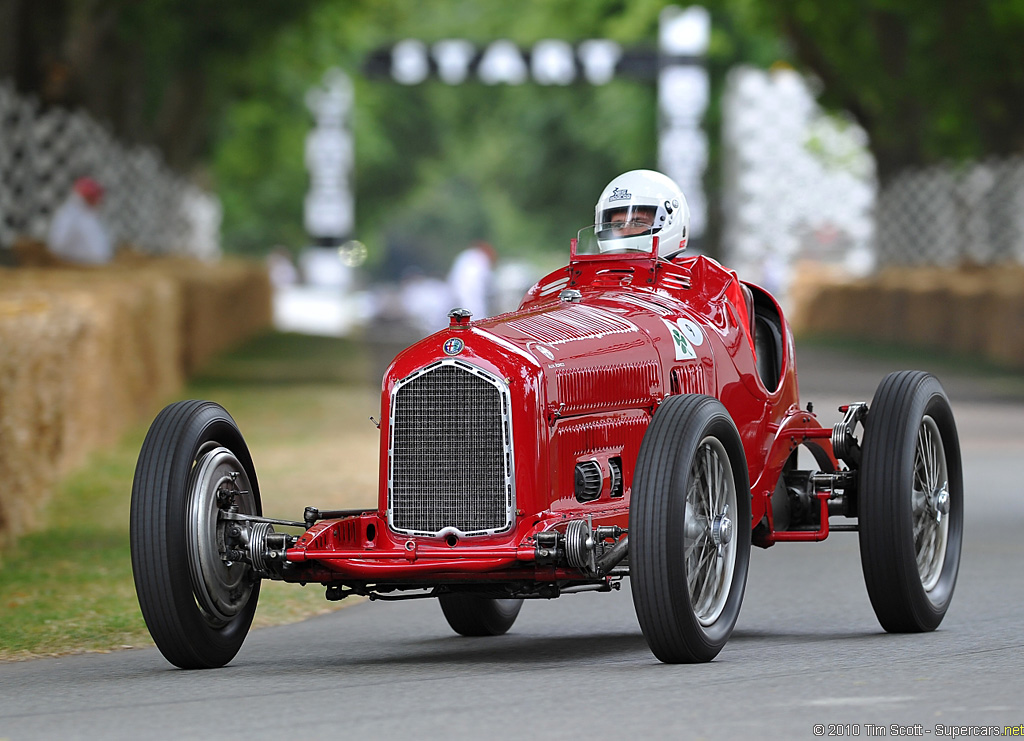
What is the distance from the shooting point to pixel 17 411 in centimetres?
1142

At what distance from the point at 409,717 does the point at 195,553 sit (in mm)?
1471

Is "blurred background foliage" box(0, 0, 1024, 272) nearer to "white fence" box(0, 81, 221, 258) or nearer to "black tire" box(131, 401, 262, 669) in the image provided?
"white fence" box(0, 81, 221, 258)

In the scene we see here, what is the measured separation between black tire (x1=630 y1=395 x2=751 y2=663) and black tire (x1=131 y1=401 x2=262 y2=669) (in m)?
1.63

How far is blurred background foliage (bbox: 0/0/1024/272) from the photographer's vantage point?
2731cm

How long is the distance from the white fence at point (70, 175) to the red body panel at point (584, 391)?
13615 millimetres

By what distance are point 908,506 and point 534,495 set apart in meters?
1.66

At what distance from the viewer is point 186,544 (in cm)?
723

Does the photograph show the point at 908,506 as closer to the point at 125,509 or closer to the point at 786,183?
the point at 125,509

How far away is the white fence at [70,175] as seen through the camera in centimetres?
2262

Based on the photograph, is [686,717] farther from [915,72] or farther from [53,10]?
[915,72]

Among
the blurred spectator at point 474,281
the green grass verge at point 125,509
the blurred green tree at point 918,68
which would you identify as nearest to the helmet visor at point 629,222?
the green grass verge at point 125,509

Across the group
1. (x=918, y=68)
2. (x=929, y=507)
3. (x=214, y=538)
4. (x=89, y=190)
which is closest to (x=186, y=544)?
(x=214, y=538)

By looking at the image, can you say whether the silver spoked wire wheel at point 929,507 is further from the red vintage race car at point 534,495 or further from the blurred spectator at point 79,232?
the blurred spectator at point 79,232

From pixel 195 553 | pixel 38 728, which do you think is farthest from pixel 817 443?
pixel 38 728
